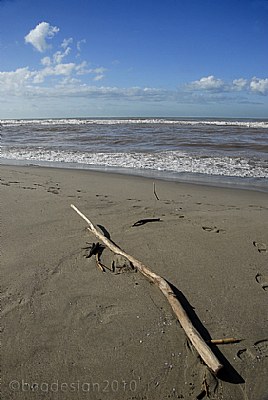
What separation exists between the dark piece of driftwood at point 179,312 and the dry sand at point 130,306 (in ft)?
0.18

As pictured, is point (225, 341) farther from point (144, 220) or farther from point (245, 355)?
point (144, 220)

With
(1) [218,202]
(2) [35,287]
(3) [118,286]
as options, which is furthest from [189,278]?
(1) [218,202]

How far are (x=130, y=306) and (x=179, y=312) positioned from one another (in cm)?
39

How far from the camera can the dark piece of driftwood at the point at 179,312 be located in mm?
1743

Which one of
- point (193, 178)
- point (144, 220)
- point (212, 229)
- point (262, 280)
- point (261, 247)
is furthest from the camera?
point (193, 178)

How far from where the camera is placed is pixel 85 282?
102 inches

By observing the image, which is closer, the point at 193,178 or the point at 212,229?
the point at 212,229

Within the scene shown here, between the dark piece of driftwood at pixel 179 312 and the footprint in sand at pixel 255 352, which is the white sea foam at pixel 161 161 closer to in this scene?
the dark piece of driftwood at pixel 179 312

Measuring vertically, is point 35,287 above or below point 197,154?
below

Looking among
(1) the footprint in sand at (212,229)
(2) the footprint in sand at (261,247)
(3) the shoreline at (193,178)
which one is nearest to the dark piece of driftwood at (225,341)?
(2) the footprint in sand at (261,247)

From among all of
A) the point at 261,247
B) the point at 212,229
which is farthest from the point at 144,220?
the point at 261,247

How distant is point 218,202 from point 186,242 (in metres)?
1.94

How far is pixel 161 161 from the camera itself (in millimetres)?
9266

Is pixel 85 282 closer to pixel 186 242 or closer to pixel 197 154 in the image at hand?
pixel 186 242
